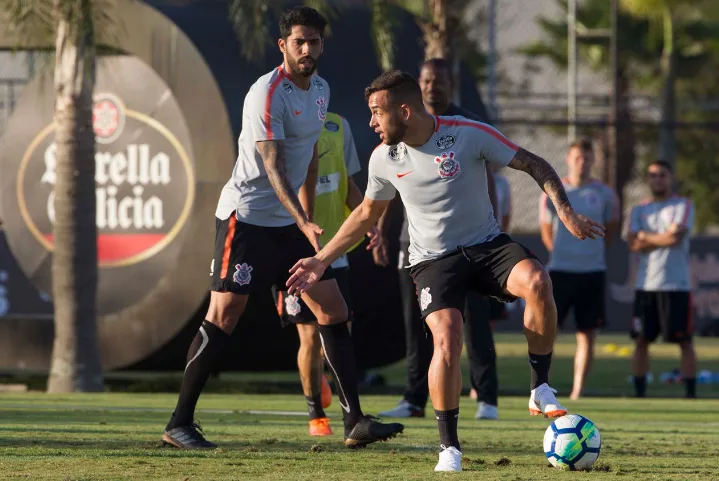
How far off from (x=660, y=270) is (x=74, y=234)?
5074 millimetres

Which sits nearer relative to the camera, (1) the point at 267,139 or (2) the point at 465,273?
(2) the point at 465,273

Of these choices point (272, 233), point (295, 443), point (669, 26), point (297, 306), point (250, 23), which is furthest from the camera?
point (669, 26)

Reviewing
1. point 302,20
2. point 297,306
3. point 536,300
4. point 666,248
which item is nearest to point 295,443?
point 297,306

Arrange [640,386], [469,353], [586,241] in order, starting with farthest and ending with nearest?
1. [640,386]
2. [586,241]
3. [469,353]

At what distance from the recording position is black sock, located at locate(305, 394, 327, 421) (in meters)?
8.23

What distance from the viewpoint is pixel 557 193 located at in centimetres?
659

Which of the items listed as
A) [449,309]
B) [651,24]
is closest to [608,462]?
[449,309]

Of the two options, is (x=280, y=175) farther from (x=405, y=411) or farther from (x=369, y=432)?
(x=405, y=411)

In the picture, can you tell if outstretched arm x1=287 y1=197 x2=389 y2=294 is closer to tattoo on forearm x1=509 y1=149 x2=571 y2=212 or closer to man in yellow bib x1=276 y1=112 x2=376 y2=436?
tattoo on forearm x1=509 y1=149 x2=571 y2=212

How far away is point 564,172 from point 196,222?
23.2 meters

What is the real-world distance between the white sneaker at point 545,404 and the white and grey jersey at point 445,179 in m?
0.74

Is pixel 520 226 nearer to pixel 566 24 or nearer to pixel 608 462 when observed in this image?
pixel 566 24

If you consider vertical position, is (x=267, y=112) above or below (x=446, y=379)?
above

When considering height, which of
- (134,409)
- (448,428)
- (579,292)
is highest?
(579,292)
